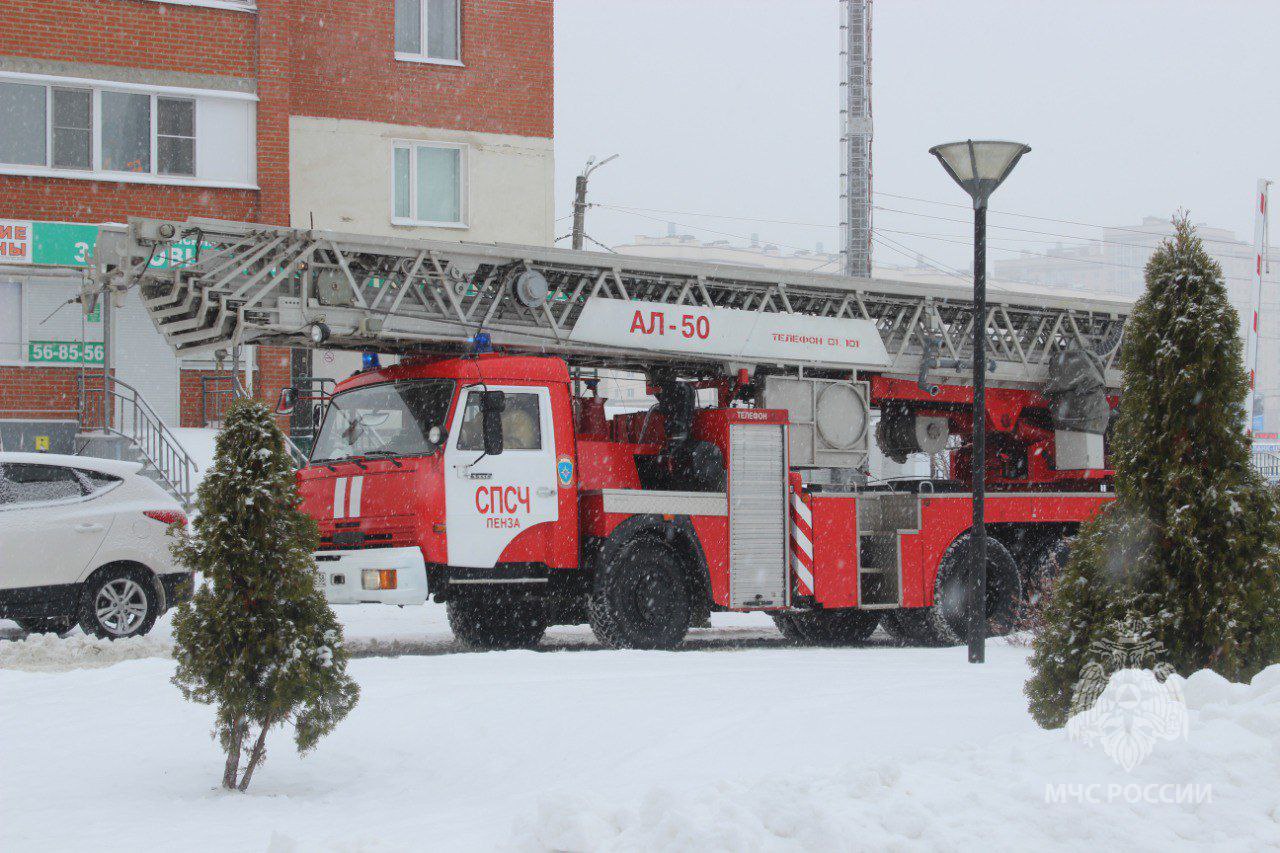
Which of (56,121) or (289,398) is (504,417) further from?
(56,121)

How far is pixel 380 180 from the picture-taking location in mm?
26766

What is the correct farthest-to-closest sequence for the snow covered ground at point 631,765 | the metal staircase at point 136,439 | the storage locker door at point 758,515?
the metal staircase at point 136,439 < the storage locker door at point 758,515 < the snow covered ground at point 631,765

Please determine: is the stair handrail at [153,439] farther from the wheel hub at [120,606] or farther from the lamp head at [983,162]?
the lamp head at [983,162]

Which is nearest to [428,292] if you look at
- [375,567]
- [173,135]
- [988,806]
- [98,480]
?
[375,567]

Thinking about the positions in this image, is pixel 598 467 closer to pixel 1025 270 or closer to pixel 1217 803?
pixel 1217 803

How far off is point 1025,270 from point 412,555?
520 ft

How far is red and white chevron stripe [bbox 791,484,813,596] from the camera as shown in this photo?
46.3ft

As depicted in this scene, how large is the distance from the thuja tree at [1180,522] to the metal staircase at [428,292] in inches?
244

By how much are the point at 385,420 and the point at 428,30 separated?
16729mm

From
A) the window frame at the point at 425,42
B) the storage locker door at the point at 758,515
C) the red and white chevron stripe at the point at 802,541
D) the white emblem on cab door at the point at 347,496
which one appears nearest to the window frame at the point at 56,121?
the window frame at the point at 425,42

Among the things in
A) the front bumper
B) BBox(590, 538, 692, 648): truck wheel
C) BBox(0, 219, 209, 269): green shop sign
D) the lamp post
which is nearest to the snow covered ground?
the front bumper

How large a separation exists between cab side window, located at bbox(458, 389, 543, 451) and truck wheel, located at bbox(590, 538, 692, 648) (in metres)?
1.21

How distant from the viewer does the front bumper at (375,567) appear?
1159cm

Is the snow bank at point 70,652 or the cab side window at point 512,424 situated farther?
the cab side window at point 512,424
